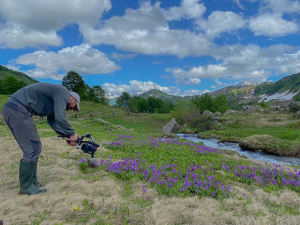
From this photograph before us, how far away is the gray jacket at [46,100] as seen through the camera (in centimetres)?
515

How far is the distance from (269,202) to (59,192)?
236 inches

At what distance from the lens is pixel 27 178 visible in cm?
530

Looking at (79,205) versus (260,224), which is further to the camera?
(79,205)

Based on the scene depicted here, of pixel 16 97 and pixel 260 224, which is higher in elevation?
pixel 16 97

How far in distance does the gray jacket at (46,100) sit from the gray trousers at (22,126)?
18 centimetres

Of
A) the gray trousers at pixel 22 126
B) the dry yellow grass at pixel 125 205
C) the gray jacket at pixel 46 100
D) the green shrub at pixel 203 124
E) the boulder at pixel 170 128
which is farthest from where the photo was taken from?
the green shrub at pixel 203 124

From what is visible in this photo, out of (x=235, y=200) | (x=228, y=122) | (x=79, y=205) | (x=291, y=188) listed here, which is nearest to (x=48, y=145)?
(x=79, y=205)

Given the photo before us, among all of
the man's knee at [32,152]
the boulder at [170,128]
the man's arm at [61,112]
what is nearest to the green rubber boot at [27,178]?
the man's knee at [32,152]

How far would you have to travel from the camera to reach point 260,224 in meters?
4.17

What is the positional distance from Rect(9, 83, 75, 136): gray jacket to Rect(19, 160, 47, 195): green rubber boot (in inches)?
53.8

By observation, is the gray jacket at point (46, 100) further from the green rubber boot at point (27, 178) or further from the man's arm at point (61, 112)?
the green rubber boot at point (27, 178)

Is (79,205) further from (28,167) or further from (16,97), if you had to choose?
(16,97)

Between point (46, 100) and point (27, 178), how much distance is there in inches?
88.8

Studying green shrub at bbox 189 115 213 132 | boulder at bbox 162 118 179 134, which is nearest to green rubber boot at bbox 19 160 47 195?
boulder at bbox 162 118 179 134
